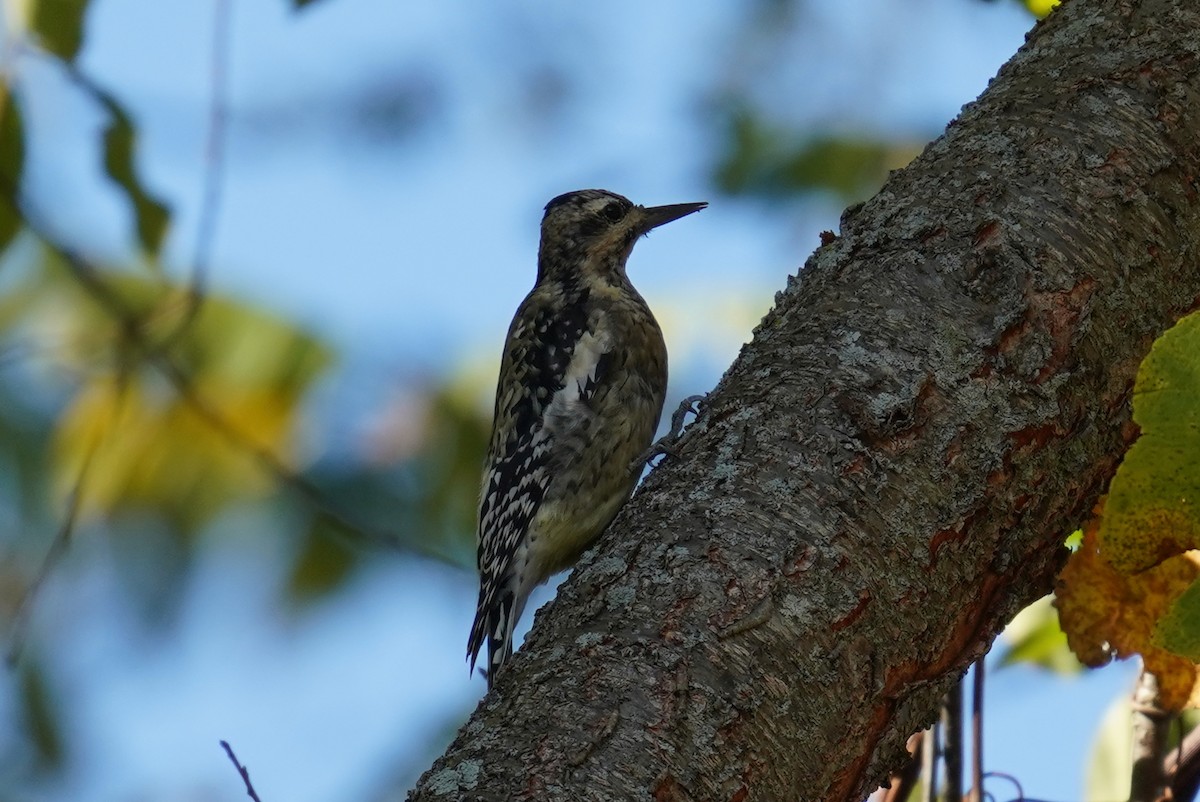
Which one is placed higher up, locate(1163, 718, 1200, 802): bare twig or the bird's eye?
the bird's eye

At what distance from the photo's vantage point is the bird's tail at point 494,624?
12.1ft

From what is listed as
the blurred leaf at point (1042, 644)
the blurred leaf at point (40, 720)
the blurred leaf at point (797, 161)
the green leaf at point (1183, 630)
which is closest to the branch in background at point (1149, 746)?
the blurred leaf at point (1042, 644)

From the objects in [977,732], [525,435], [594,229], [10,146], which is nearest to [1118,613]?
[977,732]

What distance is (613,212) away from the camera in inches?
190

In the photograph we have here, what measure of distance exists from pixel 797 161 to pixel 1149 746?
4505mm

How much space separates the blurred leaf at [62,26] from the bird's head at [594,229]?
2.06m

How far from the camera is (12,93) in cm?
305

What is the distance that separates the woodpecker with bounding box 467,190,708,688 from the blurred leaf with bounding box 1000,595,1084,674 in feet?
3.79

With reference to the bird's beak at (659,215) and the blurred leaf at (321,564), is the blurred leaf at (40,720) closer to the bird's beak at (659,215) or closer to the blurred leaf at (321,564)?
the blurred leaf at (321,564)

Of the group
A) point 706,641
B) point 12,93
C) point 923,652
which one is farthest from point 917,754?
point 12,93

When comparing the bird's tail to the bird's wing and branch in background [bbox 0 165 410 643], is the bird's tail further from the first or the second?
branch in background [bbox 0 165 410 643]

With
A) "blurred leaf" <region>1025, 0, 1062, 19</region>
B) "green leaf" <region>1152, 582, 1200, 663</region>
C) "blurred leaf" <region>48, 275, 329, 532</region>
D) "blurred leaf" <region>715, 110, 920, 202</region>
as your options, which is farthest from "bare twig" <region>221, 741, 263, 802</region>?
"blurred leaf" <region>715, 110, 920, 202</region>

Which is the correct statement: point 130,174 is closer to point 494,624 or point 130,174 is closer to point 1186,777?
point 494,624

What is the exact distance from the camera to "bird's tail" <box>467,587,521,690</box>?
368 cm
